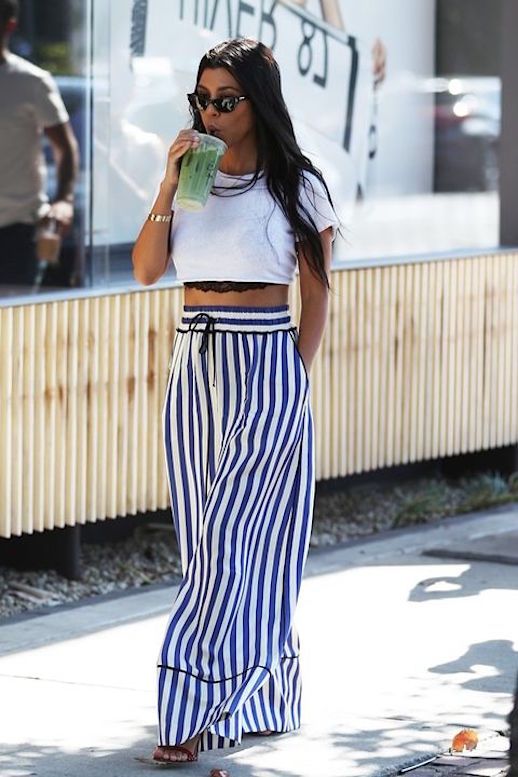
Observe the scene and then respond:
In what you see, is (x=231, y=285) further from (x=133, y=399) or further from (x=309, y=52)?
(x=309, y=52)

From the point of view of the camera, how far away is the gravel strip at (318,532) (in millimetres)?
7141

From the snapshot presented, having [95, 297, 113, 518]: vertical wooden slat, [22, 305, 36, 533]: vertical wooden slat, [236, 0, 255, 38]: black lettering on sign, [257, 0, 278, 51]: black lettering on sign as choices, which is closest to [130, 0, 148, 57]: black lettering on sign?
[236, 0, 255, 38]: black lettering on sign

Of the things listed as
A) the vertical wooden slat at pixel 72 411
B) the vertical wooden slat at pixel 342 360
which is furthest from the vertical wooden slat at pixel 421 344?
the vertical wooden slat at pixel 72 411

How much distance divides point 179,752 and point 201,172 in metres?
1.50

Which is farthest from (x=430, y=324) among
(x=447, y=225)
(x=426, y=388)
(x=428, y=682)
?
(x=428, y=682)

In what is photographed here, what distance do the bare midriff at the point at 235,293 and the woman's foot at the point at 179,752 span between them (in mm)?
1145

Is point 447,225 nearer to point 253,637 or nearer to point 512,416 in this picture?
point 512,416

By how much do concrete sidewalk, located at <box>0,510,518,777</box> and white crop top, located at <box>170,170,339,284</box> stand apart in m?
1.29

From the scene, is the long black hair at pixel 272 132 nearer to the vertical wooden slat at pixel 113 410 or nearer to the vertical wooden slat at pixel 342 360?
the vertical wooden slat at pixel 113 410

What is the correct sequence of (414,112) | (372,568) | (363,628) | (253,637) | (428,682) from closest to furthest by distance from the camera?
(253,637) → (428,682) → (363,628) → (372,568) → (414,112)

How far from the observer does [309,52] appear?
8.60 metres

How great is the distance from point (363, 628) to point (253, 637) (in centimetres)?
168

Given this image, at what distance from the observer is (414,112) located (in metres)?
9.41

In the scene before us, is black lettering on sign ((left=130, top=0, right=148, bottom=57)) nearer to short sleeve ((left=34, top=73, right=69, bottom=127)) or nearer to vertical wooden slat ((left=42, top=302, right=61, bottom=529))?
short sleeve ((left=34, top=73, right=69, bottom=127))
